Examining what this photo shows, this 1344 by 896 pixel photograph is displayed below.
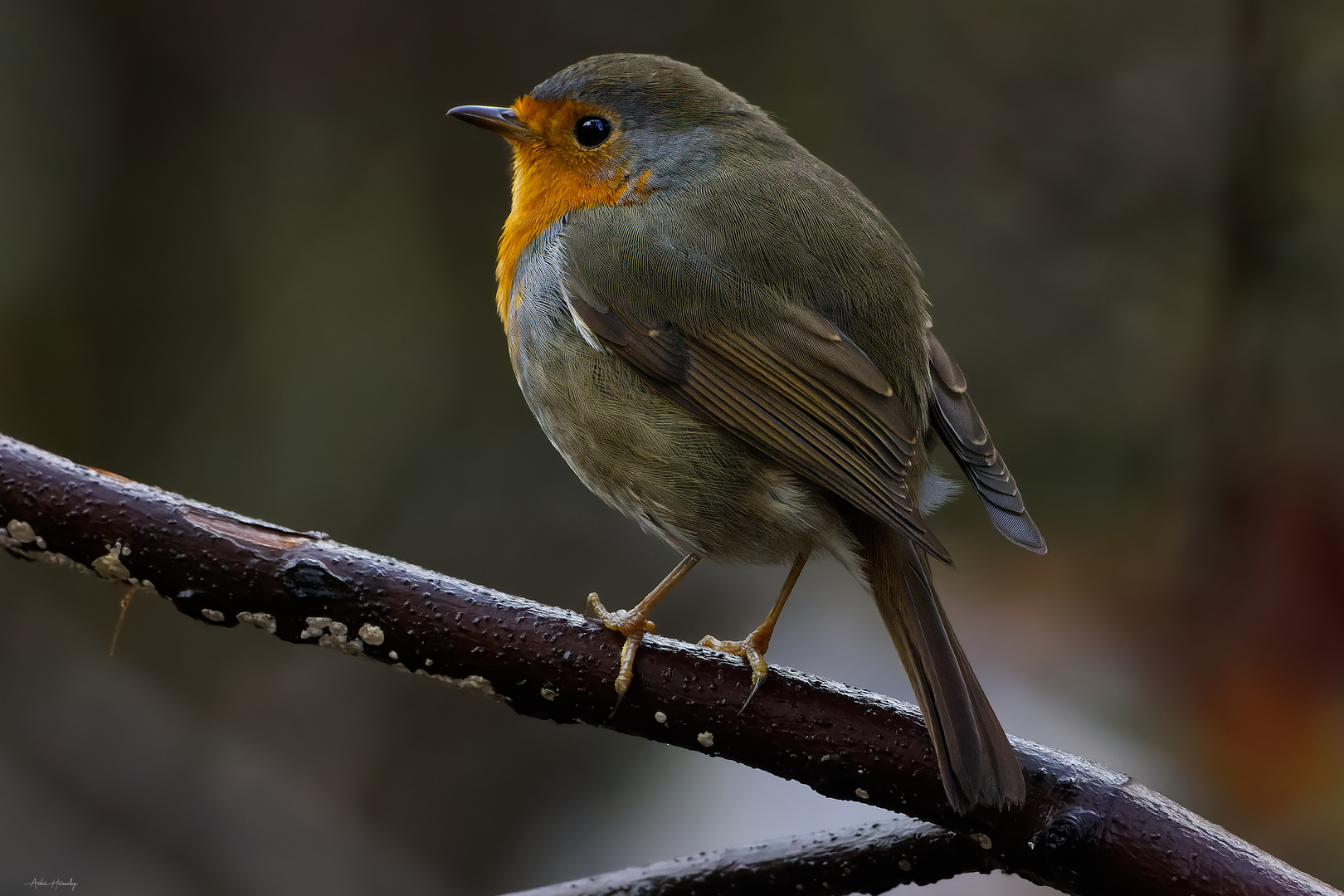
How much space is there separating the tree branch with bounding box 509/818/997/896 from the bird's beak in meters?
1.76

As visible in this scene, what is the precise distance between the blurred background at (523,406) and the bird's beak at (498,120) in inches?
78.1

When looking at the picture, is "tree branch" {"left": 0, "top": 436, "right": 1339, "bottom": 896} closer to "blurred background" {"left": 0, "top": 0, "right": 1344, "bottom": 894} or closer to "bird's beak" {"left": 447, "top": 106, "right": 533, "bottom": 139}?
"bird's beak" {"left": 447, "top": 106, "right": 533, "bottom": 139}

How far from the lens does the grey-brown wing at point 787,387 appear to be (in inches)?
87.2

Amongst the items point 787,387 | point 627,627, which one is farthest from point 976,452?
point 627,627

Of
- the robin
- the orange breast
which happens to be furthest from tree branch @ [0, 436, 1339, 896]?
the orange breast

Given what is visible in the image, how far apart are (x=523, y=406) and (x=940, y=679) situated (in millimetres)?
3124

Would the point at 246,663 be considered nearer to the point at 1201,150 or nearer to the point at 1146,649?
the point at 1146,649

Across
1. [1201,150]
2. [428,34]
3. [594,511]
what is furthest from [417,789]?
[1201,150]

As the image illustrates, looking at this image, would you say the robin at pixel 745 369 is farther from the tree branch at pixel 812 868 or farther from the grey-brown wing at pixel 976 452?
the tree branch at pixel 812 868

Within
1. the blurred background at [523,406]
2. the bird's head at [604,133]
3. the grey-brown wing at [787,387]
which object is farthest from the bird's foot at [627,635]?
the blurred background at [523,406]

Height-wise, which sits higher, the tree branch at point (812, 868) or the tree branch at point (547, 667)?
the tree branch at point (547, 667)

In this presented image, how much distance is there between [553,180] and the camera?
2781 mm

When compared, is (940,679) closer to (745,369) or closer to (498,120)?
(745,369)

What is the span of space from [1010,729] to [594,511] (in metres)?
1.81
